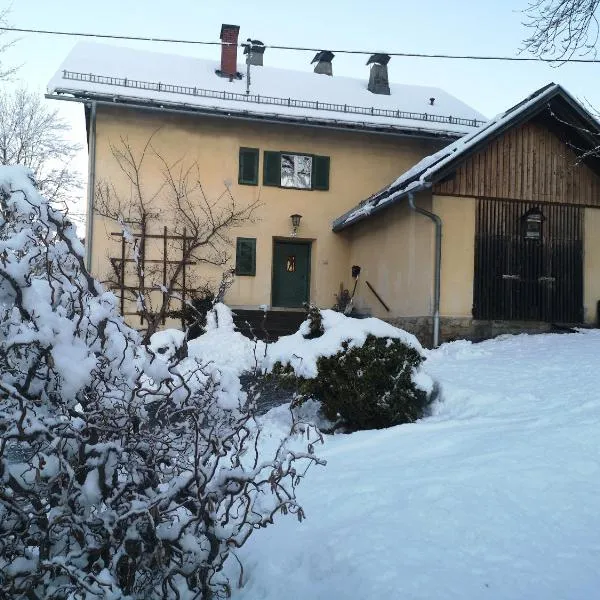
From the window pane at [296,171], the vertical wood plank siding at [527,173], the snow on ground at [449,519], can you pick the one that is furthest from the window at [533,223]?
the snow on ground at [449,519]

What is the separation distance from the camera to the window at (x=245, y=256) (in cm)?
1546

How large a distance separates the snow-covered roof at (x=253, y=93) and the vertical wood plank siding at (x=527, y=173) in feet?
12.7

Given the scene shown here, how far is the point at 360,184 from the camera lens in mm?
16156

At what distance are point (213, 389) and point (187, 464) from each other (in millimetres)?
361

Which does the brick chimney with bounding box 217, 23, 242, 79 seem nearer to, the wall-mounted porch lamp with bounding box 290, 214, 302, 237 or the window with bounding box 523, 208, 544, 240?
the wall-mounted porch lamp with bounding box 290, 214, 302, 237

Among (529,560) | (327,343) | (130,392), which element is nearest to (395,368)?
(327,343)

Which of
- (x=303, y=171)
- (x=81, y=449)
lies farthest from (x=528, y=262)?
(x=81, y=449)

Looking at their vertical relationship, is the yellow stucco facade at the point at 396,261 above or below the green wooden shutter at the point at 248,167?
below

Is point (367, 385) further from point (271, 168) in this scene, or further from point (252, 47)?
point (252, 47)

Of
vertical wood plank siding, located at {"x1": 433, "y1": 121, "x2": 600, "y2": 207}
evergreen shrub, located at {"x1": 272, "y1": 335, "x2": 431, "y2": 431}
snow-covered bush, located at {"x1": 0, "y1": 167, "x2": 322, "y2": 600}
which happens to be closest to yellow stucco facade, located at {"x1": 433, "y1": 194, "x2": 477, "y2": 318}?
vertical wood plank siding, located at {"x1": 433, "y1": 121, "x2": 600, "y2": 207}

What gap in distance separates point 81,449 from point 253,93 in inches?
569

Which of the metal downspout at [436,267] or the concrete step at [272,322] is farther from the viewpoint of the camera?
the concrete step at [272,322]

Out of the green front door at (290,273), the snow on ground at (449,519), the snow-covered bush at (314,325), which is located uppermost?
the green front door at (290,273)

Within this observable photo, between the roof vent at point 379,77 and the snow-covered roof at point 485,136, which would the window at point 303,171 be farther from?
the roof vent at point 379,77
